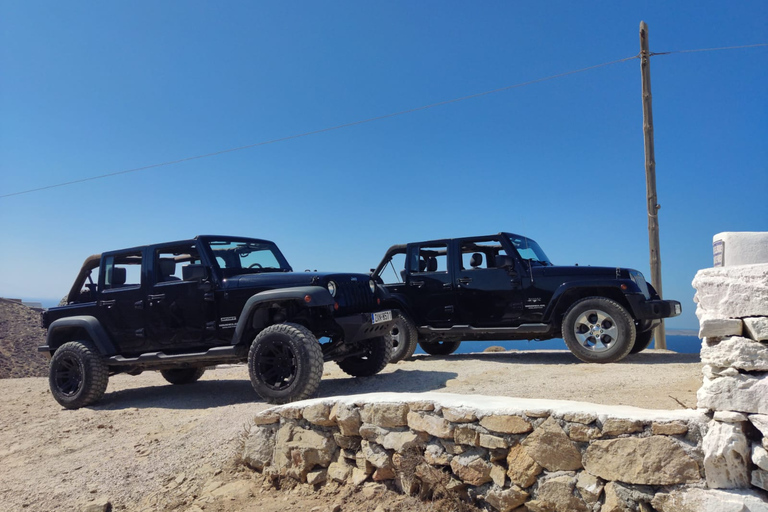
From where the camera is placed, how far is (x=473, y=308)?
837 centimetres

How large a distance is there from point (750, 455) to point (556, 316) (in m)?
4.99

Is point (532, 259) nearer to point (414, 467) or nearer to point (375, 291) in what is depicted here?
point (375, 291)

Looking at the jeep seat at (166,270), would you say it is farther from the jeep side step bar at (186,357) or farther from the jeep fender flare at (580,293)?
the jeep fender flare at (580,293)

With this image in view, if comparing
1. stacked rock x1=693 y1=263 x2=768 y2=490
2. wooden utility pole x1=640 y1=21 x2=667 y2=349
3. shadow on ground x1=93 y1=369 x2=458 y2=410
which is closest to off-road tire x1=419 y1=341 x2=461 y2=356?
shadow on ground x1=93 y1=369 x2=458 y2=410

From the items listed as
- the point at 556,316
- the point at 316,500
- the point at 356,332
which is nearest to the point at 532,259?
the point at 556,316

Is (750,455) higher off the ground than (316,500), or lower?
higher

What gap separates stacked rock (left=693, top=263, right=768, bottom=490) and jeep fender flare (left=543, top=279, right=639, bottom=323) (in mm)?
4580

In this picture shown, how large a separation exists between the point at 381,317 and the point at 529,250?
3.23 meters

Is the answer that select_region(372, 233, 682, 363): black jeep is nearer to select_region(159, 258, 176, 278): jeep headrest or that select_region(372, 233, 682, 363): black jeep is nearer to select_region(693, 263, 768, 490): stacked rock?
select_region(159, 258, 176, 278): jeep headrest

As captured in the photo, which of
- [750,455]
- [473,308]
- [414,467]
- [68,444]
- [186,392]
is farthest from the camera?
[473,308]

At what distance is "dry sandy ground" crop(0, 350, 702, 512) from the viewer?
4.39 metres

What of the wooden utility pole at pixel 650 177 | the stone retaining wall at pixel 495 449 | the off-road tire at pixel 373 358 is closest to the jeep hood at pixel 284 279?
the off-road tire at pixel 373 358

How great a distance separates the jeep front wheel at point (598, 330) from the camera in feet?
23.2

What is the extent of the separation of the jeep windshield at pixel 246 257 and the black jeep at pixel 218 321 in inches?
0.6
